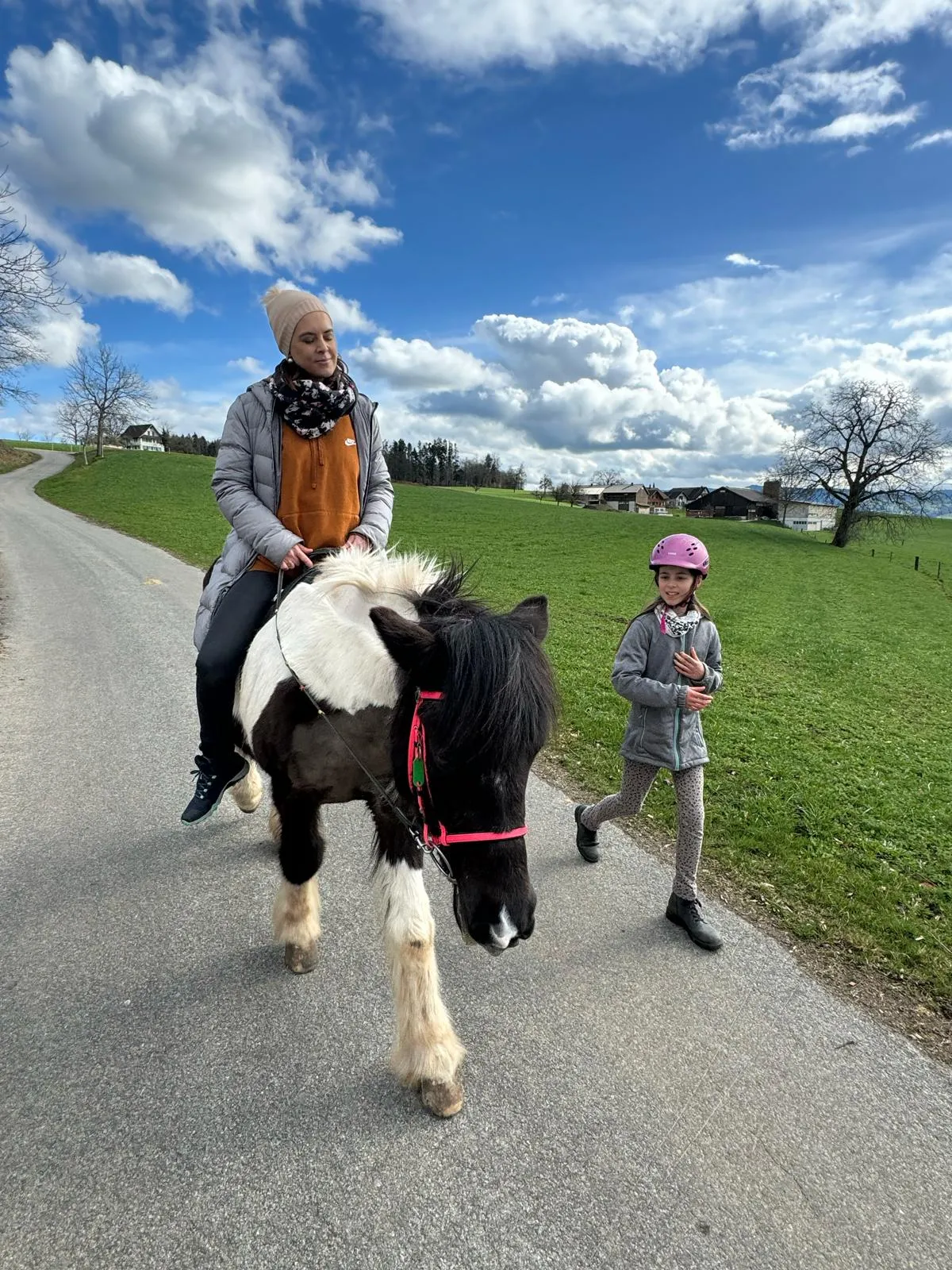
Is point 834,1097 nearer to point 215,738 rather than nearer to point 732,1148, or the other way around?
point 732,1148

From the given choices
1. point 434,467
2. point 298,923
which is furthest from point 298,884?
point 434,467

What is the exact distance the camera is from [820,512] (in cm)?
10300

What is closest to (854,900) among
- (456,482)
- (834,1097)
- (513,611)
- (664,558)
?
(834,1097)

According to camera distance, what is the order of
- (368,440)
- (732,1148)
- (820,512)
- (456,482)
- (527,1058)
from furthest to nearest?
(456,482)
(820,512)
(368,440)
(527,1058)
(732,1148)

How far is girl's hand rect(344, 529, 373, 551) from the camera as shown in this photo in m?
3.21

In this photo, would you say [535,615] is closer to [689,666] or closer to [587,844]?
[689,666]

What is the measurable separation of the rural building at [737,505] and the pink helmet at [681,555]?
104507 millimetres

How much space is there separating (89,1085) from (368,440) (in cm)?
329

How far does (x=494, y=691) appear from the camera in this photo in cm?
200

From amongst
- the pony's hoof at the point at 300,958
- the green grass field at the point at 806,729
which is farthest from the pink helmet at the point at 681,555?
the pony's hoof at the point at 300,958

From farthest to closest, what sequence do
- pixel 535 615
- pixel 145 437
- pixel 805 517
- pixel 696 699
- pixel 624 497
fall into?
pixel 624 497
pixel 145 437
pixel 805 517
pixel 696 699
pixel 535 615

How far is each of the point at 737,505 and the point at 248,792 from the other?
379ft

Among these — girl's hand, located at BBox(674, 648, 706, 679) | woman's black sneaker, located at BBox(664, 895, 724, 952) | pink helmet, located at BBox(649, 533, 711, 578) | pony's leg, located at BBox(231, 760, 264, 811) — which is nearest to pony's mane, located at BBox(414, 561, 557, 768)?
girl's hand, located at BBox(674, 648, 706, 679)

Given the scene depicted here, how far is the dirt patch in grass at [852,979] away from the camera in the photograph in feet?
9.98
